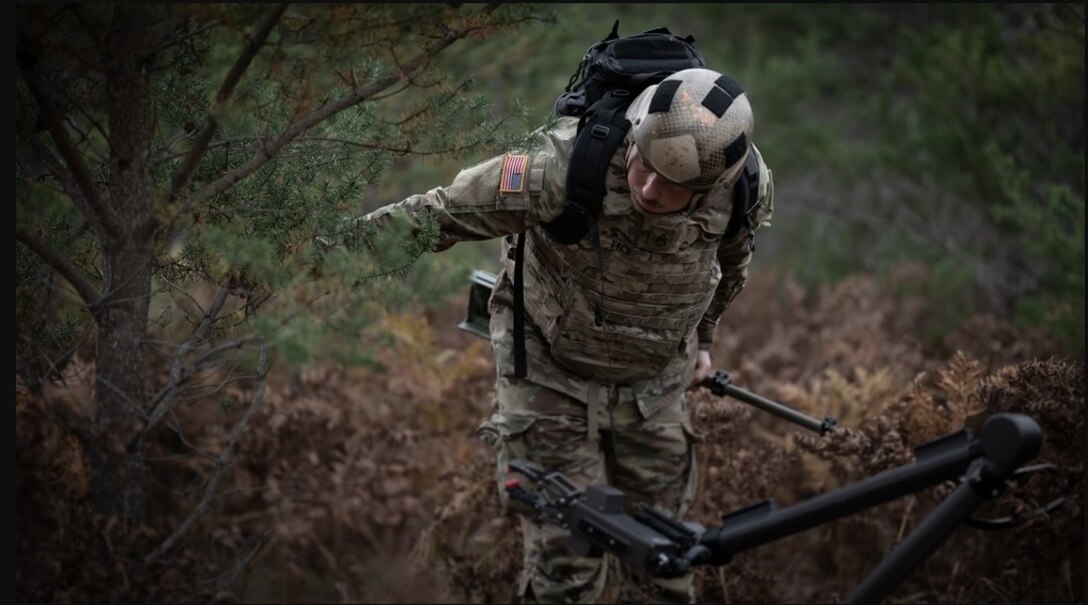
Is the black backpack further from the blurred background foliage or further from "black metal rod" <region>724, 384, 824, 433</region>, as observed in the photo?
the blurred background foliage

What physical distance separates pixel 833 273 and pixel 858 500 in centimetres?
814

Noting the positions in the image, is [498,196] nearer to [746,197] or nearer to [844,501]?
[746,197]

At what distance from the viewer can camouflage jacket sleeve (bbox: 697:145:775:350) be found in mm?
3758

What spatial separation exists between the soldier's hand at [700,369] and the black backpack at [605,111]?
74 cm

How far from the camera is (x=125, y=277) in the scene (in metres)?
3.21

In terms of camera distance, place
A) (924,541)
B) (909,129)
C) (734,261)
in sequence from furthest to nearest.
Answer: (909,129) < (734,261) < (924,541)

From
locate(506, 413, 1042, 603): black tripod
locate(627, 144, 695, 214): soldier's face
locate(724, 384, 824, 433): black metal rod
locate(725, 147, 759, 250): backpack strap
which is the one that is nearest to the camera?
locate(506, 413, 1042, 603): black tripod

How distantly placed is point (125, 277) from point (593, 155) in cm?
152

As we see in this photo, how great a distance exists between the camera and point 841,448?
4.38m

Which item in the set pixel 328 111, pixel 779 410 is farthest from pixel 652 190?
pixel 779 410

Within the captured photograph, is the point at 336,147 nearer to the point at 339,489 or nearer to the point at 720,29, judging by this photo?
the point at 339,489

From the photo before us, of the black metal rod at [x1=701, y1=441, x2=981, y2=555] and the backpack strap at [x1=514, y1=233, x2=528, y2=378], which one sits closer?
the black metal rod at [x1=701, y1=441, x2=981, y2=555]

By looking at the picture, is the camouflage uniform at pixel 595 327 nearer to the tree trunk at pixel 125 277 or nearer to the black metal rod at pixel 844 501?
the tree trunk at pixel 125 277

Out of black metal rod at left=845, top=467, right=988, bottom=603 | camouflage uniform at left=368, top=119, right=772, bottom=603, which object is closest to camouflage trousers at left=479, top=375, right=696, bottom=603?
camouflage uniform at left=368, top=119, right=772, bottom=603
